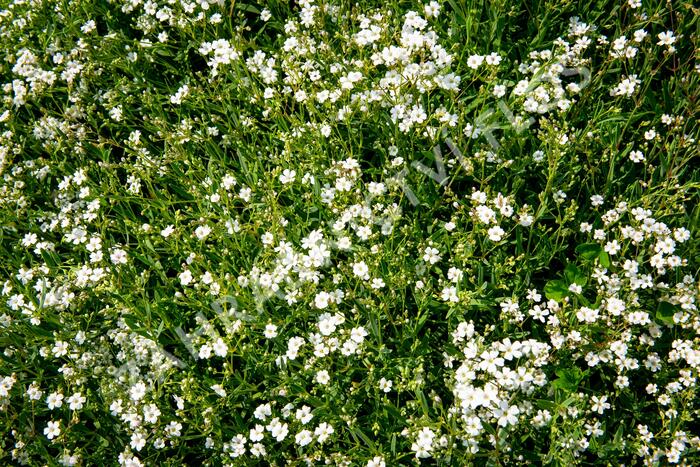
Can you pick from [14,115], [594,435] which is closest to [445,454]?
[594,435]

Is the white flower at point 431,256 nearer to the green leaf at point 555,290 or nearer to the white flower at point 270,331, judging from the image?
the green leaf at point 555,290

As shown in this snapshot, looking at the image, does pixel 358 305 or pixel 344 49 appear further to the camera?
pixel 344 49

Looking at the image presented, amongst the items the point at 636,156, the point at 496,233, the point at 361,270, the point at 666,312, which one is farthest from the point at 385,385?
the point at 636,156

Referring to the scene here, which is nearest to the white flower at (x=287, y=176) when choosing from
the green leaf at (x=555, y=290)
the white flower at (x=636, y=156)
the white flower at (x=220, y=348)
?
the white flower at (x=220, y=348)

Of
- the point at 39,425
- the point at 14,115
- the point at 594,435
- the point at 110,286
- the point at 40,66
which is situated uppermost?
the point at 40,66

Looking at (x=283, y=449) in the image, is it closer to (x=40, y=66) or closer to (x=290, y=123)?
(x=290, y=123)

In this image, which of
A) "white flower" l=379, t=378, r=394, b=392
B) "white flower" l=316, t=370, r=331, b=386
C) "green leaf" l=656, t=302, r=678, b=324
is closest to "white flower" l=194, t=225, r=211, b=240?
"white flower" l=316, t=370, r=331, b=386

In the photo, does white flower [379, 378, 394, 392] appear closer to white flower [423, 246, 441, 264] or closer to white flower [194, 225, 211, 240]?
white flower [423, 246, 441, 264]

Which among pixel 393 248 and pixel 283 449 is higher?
pixel 393 248
